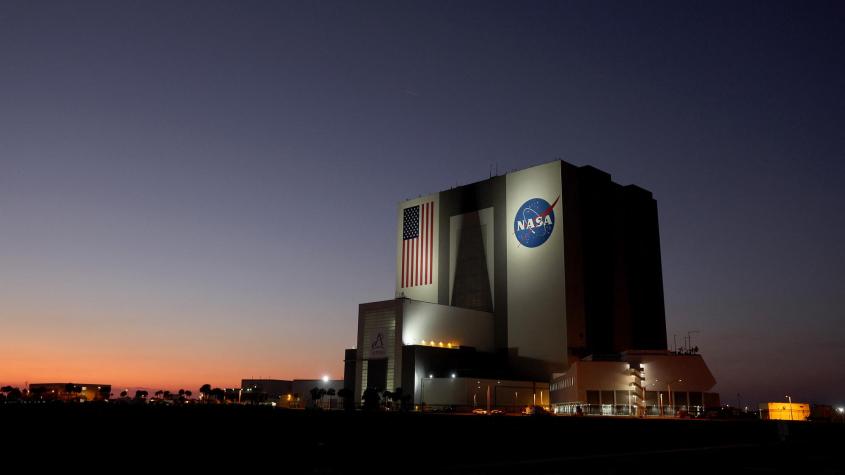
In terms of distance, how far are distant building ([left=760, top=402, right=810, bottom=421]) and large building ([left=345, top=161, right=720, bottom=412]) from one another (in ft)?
65.3

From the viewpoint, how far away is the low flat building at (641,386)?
228ft

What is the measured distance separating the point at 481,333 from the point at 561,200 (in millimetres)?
20458

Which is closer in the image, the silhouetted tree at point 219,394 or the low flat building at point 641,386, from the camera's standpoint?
the low flat building at point 641,386

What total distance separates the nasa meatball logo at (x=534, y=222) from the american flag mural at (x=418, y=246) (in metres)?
16.4

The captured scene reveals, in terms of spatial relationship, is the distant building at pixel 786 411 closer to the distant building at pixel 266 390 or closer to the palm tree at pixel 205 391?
Result: the distant building at pixel 266 390

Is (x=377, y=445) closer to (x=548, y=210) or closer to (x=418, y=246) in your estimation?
(x=548, y=210)

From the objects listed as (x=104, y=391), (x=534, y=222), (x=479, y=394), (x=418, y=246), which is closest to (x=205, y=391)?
(x=104, y=391)

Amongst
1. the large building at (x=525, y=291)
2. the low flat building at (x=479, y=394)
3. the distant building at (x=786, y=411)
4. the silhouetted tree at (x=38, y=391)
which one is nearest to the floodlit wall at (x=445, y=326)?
the large building at (x=525, y=291)

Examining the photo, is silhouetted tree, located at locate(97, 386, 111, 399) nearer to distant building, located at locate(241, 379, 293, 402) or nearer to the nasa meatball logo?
distant building, located at locate(241, 379, 293, 402)

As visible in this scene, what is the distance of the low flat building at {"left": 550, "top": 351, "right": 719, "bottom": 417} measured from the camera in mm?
69438

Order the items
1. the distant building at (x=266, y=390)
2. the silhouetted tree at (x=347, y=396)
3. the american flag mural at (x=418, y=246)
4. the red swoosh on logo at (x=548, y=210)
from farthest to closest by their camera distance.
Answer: the distant building at (x=266, y=390) < the american flag mural at (x=418, y=246) < the red swoosh on logo at (x=548, y=210) < the silhouetted tree at (x=347, y=396)

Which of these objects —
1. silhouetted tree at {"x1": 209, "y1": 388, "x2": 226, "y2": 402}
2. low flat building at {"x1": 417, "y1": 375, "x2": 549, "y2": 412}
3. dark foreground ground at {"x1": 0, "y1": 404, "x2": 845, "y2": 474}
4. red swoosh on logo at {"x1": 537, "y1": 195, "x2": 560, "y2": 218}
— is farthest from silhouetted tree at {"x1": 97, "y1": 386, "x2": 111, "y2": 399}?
red swoosh on logo at {"x1": 537, "y1": 195, "x2": 560, "y2": 218}

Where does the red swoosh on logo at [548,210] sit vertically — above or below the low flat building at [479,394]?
above

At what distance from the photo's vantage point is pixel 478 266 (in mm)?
94188
